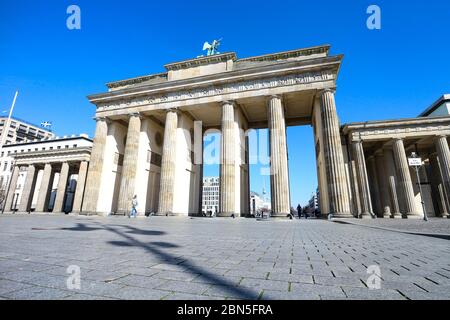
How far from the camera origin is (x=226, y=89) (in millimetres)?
21750

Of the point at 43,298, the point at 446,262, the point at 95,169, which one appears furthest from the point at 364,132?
the point at 95,169

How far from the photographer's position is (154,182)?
89.0ft

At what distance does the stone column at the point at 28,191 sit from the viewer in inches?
1414

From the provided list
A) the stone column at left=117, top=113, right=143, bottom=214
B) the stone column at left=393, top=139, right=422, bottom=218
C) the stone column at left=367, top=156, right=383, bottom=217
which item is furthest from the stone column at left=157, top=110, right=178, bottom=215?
the stone column at left=367, top=156, right=383, bottom=217

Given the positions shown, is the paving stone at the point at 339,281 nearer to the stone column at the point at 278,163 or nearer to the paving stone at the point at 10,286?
the paving stone at the point at 10,286

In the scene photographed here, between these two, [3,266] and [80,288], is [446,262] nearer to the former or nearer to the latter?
[80,288]

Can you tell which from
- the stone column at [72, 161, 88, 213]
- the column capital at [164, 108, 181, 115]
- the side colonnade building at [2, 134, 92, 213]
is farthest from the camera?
the side colonnade building at [2, 134, 92, 213]

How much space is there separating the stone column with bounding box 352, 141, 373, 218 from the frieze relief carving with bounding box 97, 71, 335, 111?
8.36 m

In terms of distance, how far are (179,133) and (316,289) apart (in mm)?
23200

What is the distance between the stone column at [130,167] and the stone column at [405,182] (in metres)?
27.3

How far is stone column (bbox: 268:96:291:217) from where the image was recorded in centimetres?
1780

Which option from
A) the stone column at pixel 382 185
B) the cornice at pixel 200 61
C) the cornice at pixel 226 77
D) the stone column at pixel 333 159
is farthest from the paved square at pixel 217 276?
the stone column at pixel 382 185

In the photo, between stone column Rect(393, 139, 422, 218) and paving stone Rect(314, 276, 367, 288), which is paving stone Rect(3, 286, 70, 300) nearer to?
paving stone Rect(314, 276, 367, 288)

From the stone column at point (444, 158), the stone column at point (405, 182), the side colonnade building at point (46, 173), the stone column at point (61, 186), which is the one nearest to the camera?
the stone column at point (405, 182)
